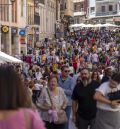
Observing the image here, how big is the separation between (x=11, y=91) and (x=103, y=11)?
118 meters

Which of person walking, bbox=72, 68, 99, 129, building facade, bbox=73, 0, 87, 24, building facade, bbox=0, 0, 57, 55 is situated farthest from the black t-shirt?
building facade, bbox=73, 0, 87, 24

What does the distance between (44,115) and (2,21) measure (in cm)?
3352

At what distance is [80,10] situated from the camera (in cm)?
12962

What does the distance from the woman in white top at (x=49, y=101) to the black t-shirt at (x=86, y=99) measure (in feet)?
1.09

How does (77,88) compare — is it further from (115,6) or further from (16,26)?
(115,6)

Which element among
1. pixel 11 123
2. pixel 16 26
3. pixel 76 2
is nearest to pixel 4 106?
pixel 11 123

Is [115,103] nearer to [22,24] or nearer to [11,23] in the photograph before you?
[11,23]

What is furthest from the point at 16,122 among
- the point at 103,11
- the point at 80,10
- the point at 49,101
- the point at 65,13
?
the point at 80,10

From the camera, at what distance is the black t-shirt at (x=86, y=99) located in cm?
870

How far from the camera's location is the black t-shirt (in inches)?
342

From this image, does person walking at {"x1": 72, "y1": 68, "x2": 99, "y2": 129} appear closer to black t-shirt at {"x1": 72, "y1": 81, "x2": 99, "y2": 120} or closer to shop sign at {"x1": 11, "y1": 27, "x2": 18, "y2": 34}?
black t-shirt at {"x1": 72, "y1": 81, "x2": 99, "y2": 120}

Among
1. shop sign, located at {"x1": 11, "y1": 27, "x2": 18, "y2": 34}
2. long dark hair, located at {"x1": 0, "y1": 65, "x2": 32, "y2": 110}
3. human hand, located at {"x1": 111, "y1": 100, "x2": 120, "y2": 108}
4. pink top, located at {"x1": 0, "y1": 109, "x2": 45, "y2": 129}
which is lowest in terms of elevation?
shop sign, located at {"x1": 11, "y1": 27, "x2": 18, "y2": 34}

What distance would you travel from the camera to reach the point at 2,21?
137 feet

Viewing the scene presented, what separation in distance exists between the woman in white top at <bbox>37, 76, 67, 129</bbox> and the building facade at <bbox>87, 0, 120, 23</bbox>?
349 feet
